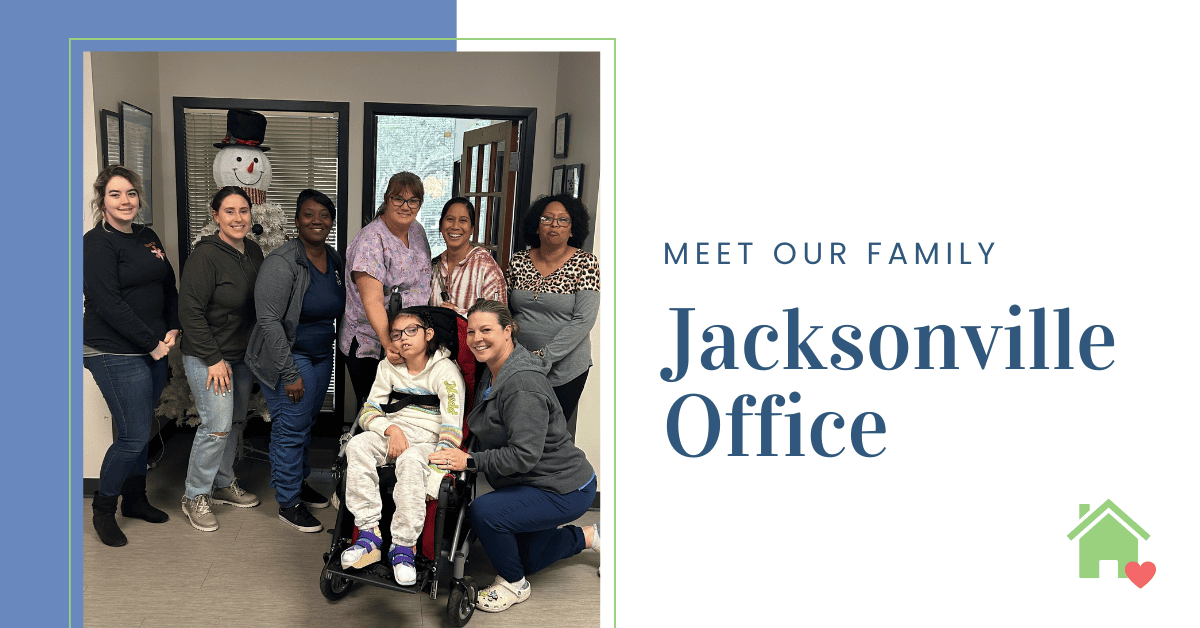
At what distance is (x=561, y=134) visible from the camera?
2.70m

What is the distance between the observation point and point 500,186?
275cm

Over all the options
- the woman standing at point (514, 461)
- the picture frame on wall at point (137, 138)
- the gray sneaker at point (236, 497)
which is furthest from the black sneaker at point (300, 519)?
the picture frame on wall at point (137, 138)

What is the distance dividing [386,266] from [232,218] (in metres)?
0.50

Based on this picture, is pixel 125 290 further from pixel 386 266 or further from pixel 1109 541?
pixel 1109 541

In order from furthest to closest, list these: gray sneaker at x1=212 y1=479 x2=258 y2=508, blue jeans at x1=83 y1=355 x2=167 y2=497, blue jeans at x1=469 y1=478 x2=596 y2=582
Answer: gray sneaker at x1=212 y1=479 x2=258 y2=508 < blue jeans at x1=469 y1=478 x2=596 y2=582 < blue jeans at x1=83 y1=355 x2=167 y2=497

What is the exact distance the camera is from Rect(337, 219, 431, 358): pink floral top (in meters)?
2.82

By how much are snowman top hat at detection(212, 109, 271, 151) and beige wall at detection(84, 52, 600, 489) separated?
61mm

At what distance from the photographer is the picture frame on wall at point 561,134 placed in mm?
2684

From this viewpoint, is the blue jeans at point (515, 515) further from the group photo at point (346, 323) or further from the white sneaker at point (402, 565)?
the white sneaker at point (402, 565)

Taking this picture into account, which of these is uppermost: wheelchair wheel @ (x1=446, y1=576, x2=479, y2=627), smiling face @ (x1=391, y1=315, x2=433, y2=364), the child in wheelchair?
→ smiling face @ (x1=391, y1=315, x2=433, y2=364)

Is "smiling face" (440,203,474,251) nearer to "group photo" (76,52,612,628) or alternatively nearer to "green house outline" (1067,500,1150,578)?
"group photo" (76,52,612,628)
